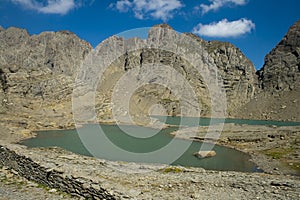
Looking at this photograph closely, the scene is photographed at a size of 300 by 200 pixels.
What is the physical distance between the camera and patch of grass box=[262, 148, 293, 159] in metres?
53.6

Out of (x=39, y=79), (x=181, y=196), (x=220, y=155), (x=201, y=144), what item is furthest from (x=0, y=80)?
(x=181, y=196)

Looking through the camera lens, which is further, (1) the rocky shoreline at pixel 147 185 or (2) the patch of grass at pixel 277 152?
(2) the patch of grass at pixel 277 152

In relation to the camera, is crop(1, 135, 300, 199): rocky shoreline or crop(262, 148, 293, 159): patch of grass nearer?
crop(1, 135, 300, 199): rocky shoreline

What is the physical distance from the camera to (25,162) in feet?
63.8

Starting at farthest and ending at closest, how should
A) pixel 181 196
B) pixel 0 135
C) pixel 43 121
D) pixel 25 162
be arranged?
pixel 43 121 < pixel 0 135 < pixel 25 162 < pixel 181 196

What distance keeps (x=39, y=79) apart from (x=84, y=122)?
39.0m

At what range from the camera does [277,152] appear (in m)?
57.3

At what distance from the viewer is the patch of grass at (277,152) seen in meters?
53.6

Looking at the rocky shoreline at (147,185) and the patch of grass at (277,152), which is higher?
the rocky shoreline at (147,185)

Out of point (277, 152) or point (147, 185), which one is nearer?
point (147, 185)

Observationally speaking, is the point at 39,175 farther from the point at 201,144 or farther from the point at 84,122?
the point at 84,122

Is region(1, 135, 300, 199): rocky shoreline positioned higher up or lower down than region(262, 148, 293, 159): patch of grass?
higher up

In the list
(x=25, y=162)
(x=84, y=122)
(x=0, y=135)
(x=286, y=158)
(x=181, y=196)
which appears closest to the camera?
(x=181, y=196)

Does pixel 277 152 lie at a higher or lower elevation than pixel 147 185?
lower
